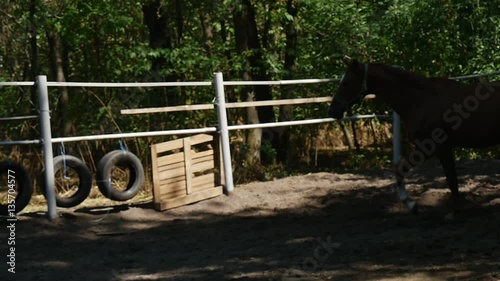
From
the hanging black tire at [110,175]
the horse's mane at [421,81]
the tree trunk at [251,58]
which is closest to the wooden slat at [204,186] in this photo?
the hanging black tire at [110,175]

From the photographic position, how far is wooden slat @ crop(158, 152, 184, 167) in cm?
969

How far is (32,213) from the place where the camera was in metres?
9.36

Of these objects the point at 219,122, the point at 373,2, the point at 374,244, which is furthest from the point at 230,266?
the point at 373,2

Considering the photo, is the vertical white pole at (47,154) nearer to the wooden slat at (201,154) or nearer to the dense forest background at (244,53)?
the wooden slat at (201,154)

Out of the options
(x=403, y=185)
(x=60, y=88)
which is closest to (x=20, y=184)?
(x=403, y=185)

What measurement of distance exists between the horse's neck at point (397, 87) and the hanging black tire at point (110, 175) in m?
2.97

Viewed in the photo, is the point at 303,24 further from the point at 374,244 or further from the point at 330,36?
the point at 374,244

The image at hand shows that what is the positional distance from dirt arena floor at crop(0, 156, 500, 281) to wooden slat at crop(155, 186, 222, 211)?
0.30ft

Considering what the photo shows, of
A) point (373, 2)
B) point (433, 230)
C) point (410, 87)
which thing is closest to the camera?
point (433, 230)

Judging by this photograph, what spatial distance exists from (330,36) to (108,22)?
432 cm

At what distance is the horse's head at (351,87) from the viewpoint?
8.74 metres

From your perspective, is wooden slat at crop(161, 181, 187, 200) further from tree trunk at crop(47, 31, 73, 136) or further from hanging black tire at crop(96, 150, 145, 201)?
tree trunk at crop(47, 31, 73, 136)

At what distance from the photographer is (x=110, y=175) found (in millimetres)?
9547

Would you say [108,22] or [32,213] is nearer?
[32,213]
